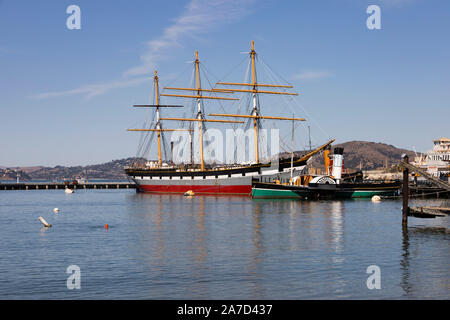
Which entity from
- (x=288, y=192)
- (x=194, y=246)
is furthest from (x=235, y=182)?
(x=194, y=246)

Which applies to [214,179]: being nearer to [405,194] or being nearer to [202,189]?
[202,189]

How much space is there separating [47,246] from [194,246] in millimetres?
10391

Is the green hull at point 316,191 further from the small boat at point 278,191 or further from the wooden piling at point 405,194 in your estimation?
the wooden piling at point 405,194

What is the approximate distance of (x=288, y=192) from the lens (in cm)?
8600

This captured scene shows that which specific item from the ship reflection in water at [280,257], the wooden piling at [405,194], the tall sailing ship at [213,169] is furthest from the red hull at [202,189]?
the wooden piling at [405,194]

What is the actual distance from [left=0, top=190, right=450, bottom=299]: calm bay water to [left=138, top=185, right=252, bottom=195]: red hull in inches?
1867

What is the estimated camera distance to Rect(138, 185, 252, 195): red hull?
99713 mm

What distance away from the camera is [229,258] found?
97.5 feet

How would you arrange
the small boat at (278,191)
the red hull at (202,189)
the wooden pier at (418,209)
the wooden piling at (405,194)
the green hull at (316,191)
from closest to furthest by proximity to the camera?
1. the wooden pier at (418,209)
2. the wooden piling at (405,194)
3. the small boat at (278,191)
4. the green hull at (316,191)
5. the red hull at (202,189)

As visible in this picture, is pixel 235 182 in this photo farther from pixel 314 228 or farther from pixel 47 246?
pixel 47 246

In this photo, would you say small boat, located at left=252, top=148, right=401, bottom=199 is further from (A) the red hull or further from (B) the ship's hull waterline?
(A) the red hull

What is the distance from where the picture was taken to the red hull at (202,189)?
327 feet

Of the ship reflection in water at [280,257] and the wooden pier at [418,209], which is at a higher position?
the wooden pier at [418,209]

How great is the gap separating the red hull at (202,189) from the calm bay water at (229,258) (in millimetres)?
47423
